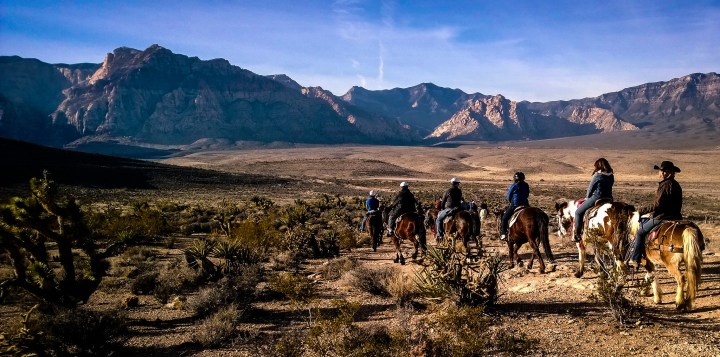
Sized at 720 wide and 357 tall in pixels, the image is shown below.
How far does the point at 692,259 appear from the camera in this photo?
696 cm

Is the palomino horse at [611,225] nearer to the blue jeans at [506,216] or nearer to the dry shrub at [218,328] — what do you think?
the blue jeans at [506,216]

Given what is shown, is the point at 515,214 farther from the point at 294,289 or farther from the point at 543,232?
the point at 294,289

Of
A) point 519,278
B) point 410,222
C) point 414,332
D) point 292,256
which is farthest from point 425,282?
point 292,256

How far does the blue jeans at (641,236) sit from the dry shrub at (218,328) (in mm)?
7663

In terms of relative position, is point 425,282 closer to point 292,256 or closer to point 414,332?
point 414,332

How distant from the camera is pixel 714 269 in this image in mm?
9539

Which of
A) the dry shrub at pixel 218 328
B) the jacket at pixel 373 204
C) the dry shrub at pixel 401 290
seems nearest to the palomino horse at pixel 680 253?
the dry shrub at pixel 401 290

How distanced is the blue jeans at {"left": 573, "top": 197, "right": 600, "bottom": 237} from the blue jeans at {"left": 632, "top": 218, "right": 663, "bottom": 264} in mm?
1570

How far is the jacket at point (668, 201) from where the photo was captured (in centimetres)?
760

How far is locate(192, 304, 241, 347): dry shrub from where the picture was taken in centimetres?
743

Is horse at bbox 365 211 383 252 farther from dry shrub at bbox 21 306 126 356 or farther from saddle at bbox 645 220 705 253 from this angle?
dry shrub at bbox 21 306 126 356

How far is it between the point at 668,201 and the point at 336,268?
318 inches

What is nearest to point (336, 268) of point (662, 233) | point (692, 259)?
point (662, 233)

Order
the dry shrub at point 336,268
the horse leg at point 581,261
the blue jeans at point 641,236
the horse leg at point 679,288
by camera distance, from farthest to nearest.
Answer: the dry shrub at point 336,268
the horse leg at point 581,261
the blue jeans at point 641,236
the horse leg at point 679,288
